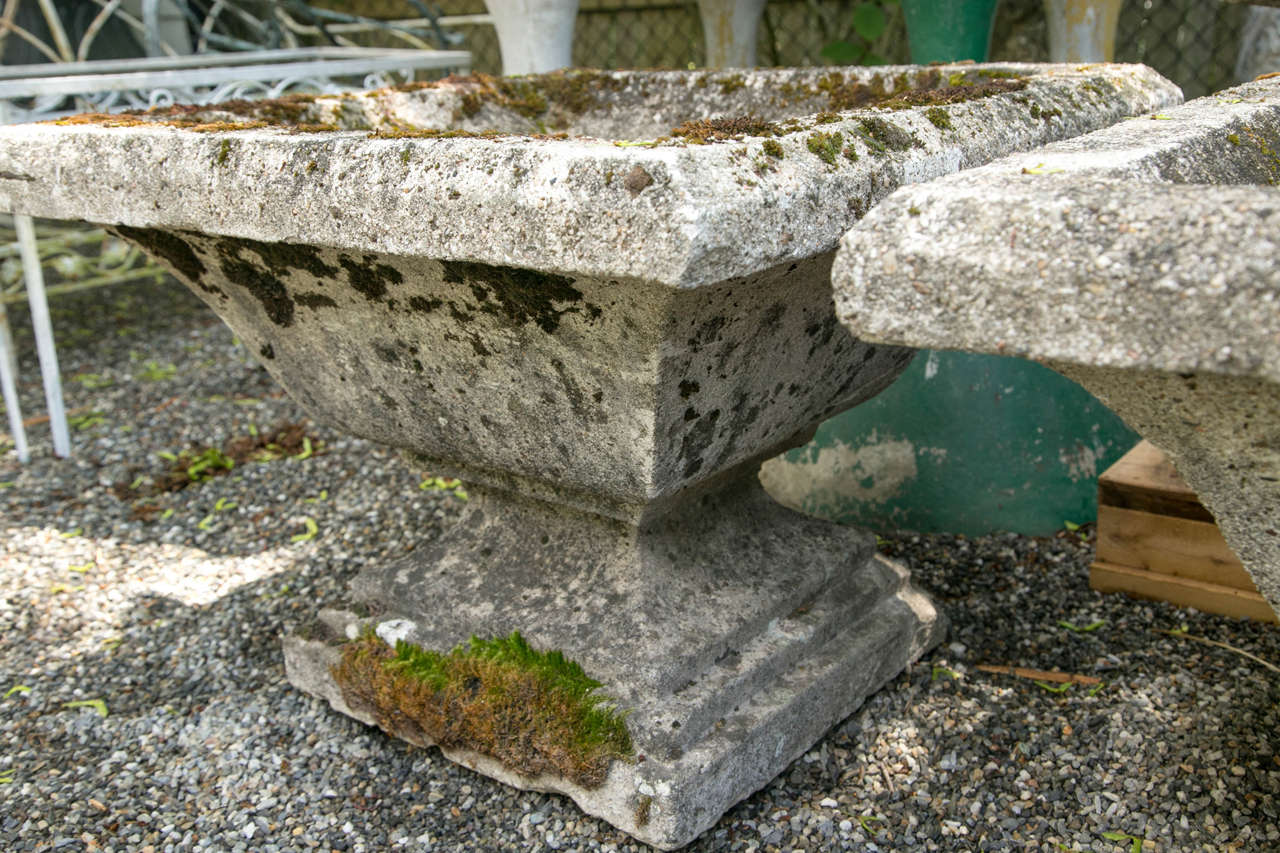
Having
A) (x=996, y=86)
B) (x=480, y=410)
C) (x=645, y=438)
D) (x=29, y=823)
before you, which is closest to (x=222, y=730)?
(x=29, y=823)

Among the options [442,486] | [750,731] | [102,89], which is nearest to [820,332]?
[750,731]

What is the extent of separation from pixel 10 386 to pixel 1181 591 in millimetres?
3152

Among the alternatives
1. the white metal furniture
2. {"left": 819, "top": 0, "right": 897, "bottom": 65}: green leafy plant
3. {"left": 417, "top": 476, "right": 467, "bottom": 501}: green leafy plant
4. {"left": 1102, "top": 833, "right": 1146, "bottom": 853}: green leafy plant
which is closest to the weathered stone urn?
{"left": 1102, "top": 833, "right": 1146, "bottom": 853}: green leafy plant

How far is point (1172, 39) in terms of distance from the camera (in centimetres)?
410

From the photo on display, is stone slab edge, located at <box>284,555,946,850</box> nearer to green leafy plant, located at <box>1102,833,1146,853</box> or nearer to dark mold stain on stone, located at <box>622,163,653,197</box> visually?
green leafy plant, located at <box>1102,833,1146,853</box>

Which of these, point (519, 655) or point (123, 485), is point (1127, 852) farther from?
point (123, 485)

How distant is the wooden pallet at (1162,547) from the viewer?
231 cm

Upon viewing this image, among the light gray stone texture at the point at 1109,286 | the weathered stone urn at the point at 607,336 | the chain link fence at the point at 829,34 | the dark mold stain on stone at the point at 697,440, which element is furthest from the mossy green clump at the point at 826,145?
the chain link fence at the point at 829,34

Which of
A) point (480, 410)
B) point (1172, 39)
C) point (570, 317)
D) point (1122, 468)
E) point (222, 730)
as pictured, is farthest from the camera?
point (1172, 39)

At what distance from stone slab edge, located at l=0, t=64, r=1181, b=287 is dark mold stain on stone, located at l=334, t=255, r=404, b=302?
0.47 feet

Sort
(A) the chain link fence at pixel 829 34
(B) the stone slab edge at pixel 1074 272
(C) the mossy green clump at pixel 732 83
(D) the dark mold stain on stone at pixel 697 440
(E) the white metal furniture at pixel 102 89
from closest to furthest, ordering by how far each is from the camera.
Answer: (B) the stone slab edge at pixel 1074 272 → (D) the dark mold stain on stone at pixel 697 440 → (C) the mossy green clump at pixel 732 83 → (E) the white metal furniture at pixel 102 89 → (A) the chain link fence at pixel 829 34

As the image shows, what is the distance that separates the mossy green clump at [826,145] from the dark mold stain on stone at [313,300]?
85 centimetres

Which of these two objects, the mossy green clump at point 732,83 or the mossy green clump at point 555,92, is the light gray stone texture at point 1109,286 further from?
the mossy green clump at point 555,92

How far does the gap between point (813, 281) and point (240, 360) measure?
322 centimetres
